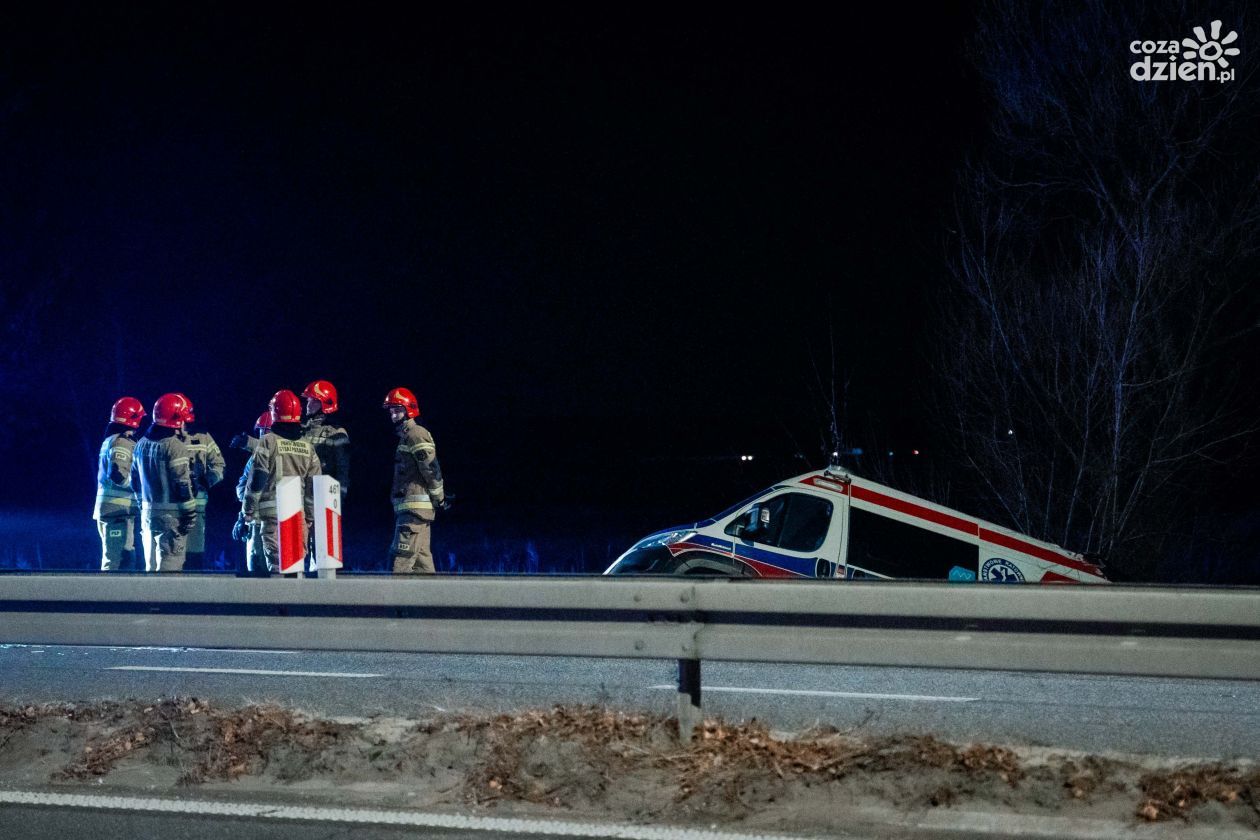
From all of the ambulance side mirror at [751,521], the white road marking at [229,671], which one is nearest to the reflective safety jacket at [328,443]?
the white road marking at [229,671]

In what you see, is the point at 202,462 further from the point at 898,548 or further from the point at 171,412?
the point at 898,548

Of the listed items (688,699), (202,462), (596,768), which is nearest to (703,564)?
(202,462)

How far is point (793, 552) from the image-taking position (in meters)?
11.3

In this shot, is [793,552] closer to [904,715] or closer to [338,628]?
[904,715]

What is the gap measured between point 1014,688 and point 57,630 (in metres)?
5.07

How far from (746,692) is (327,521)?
2.54 m

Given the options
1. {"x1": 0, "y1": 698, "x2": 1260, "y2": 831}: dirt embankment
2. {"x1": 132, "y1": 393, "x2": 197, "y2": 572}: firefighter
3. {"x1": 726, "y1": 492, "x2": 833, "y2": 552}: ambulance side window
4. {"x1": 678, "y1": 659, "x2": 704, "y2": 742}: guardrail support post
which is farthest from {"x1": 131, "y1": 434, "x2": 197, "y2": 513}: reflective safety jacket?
{"x1": 678, "y1": 659, "x2": 704, "y2": 742}: guardrail support post

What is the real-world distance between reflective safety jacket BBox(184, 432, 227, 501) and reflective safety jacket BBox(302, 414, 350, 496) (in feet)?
4.51

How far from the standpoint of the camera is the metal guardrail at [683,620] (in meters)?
4.77

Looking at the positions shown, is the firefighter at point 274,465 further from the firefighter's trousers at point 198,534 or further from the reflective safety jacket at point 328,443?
the firefighter's trousers at point 198,534

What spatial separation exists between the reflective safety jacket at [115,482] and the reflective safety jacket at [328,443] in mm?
2367

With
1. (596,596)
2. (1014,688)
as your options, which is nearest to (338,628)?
(596,596)

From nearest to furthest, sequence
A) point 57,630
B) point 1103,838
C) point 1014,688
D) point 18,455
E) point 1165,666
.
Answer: point 1103,838 → point 1165,666 → point 57,630 → point 1014,688 → point 18,455

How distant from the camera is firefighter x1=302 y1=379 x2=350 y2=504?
38.4 ft
